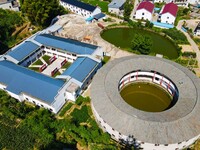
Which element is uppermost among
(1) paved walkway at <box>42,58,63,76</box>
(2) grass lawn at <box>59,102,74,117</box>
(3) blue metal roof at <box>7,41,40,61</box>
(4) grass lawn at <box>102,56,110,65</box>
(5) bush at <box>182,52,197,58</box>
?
(5) bush at <box>182,52,197,58</box>

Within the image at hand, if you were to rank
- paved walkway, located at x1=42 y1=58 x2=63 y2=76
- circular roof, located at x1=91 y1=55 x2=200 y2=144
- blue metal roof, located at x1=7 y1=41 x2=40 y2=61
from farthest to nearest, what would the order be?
paved walkway, located at x1=42 y1=58 x2=63 y2=76 < blue metal roof, located at x1=7 y1=41 x2=40 y2=61 < circular roof, located at x1=91 y1=55 x2=200 y2=144

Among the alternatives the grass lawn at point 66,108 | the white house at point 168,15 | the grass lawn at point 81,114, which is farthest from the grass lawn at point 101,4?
the grass lawn at point 81,114

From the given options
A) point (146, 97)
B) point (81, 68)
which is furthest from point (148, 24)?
point (81, 68)

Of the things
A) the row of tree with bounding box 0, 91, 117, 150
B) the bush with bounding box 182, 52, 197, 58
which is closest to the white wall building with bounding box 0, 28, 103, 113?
the row of tree with bounding box 0, 91, 117, 150

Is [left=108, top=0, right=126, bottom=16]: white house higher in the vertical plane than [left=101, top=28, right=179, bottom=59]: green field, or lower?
higher

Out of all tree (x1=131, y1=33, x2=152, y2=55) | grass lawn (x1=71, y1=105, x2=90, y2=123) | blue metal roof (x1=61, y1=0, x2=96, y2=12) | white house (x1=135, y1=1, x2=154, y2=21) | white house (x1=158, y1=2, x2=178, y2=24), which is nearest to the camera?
grass lawn (x1=71, y1=105, x2=90, y2=123)

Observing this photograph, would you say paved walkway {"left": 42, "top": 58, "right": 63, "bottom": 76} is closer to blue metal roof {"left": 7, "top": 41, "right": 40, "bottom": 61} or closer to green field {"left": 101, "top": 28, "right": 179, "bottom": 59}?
blue metal roof {"left": 7, "top": 41, "right": 40, "bottom": 61}

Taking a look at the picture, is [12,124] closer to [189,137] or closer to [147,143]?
[147,143]
